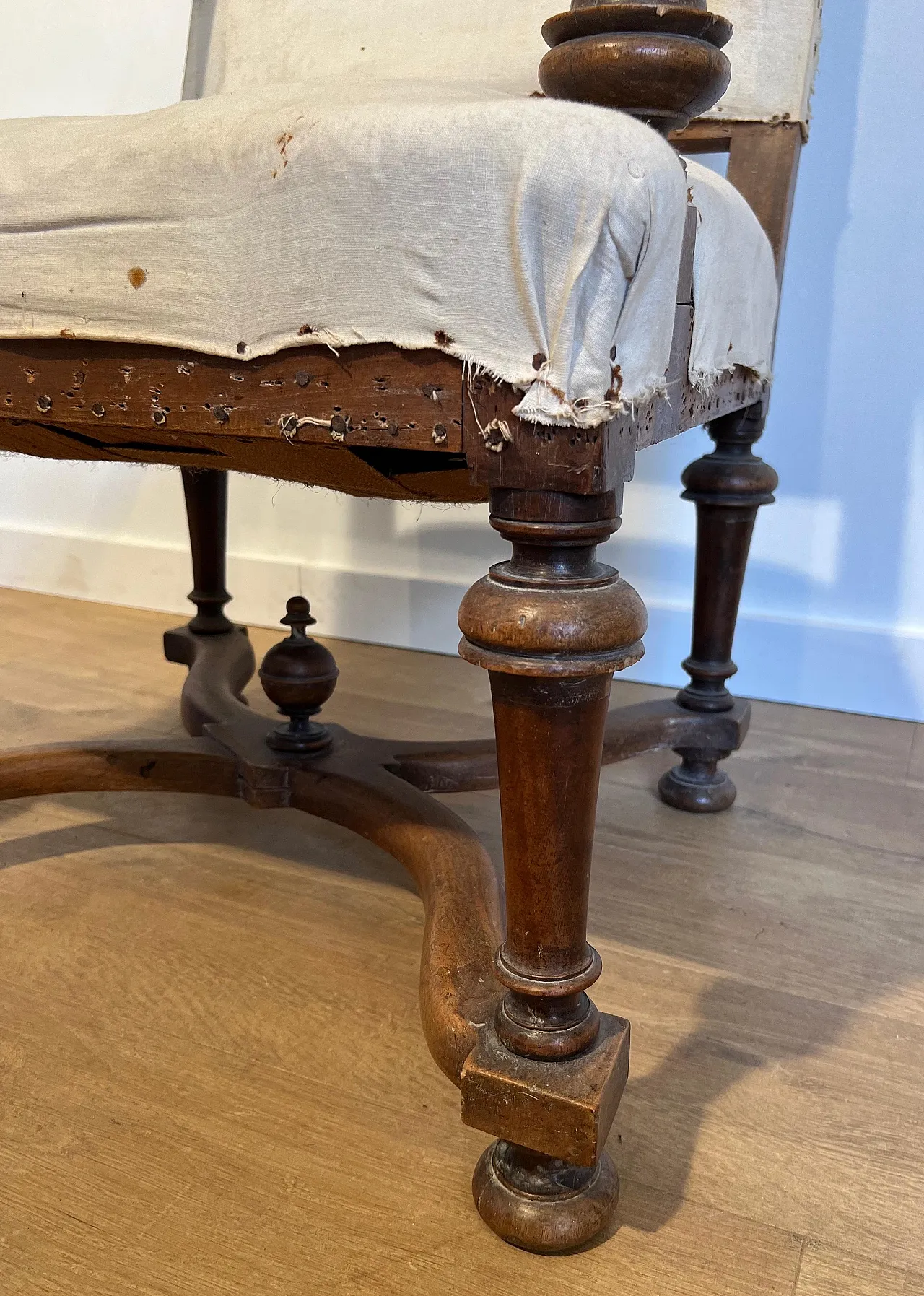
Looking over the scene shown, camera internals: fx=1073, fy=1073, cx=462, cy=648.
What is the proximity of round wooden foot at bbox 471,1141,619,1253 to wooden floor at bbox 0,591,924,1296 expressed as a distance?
1 centimetres

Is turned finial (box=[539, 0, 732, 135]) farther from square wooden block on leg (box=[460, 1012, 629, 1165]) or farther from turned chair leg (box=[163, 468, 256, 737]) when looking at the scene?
turned chair leg (box=[163, 468, 256, 737])

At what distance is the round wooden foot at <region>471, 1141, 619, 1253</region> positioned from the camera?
0.59m

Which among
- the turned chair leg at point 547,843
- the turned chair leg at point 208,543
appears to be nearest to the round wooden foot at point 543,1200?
the turned chair leg at point 547,843

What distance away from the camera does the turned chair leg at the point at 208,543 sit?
129 cm

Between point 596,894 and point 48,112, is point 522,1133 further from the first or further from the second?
point 48,112

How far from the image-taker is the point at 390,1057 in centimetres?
75

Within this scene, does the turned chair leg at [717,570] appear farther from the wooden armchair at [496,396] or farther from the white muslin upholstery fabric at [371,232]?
the white muslin upholstery fabric at [371,232]

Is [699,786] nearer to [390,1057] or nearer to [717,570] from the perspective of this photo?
[717,570]

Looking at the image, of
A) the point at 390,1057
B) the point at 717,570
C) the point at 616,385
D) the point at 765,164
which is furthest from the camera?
the point at 717,570

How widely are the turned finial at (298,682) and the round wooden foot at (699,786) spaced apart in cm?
40

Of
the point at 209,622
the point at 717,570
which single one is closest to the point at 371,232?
the point at 717,570

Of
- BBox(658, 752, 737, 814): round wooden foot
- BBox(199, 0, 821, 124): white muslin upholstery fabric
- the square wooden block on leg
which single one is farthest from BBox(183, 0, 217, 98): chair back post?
the square wooden block on leg

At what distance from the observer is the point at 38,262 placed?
1.88 feet

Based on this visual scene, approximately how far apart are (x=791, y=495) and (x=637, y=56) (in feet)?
3.59
